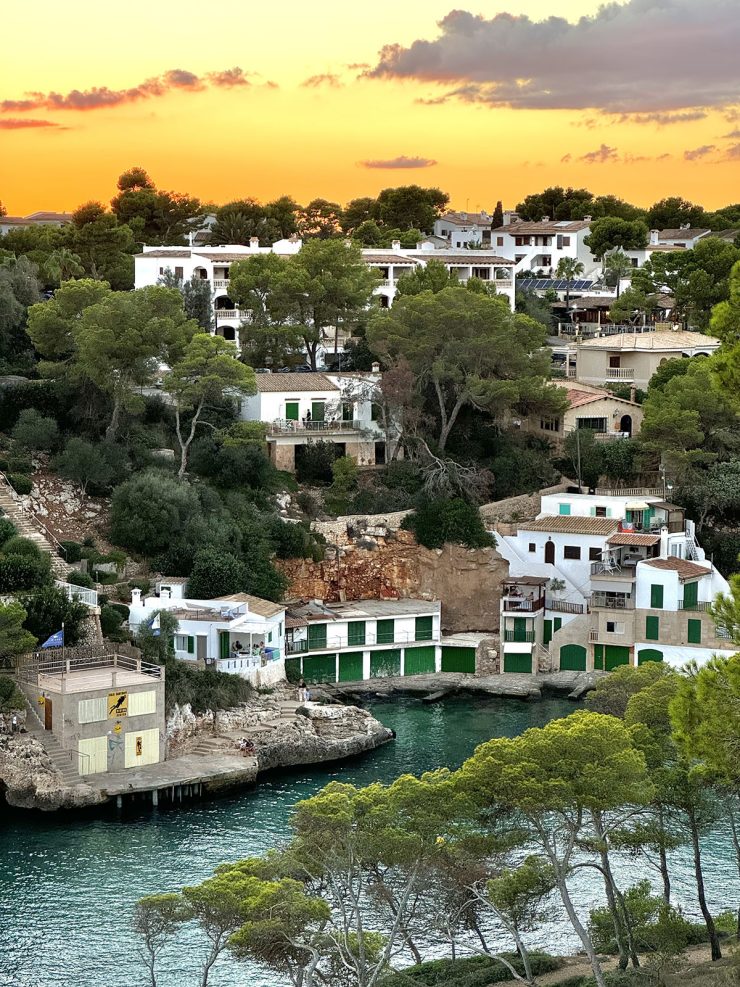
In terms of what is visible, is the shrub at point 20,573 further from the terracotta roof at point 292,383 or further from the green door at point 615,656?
the green door at point 615,656

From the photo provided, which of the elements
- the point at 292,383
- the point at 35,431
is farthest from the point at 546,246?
the point at 35,431

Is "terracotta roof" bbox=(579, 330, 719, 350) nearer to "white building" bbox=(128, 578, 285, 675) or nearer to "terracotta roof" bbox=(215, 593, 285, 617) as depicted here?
"terracotta roof" bbox=(215, 593, 285, 617)

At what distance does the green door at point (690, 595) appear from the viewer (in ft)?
162

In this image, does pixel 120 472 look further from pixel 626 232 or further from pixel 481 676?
pixel 626 232

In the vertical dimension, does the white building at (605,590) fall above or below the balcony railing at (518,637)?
above

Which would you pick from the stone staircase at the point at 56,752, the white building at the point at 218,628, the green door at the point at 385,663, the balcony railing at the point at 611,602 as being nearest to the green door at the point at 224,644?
the white building at the point at 218,628

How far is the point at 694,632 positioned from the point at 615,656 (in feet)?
7.59

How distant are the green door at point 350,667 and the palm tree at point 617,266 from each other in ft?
105

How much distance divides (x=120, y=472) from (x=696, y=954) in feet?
88.5

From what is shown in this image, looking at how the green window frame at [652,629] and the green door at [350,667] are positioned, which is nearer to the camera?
the green door at [350,667]

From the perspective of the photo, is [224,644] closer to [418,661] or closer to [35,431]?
[418,661]

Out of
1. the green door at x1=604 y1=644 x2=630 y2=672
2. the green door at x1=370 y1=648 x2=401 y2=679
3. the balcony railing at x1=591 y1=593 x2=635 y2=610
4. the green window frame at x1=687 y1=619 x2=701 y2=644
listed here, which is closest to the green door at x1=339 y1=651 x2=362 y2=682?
the green door at x1=370 y1=648 x2=401 y2=679

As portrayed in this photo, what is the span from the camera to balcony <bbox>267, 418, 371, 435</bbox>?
183 ft

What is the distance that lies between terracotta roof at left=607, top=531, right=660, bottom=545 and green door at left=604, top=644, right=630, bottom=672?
123 inches
